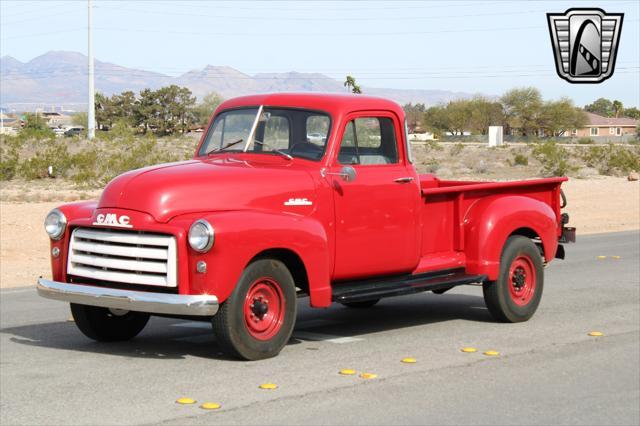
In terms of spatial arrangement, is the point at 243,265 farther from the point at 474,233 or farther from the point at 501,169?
the point at 501,169

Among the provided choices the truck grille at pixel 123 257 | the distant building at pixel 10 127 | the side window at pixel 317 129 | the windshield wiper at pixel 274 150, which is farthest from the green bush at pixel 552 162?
the truck grille at pixel 123 257

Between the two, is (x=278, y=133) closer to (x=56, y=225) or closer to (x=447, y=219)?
(x=447, y=219)

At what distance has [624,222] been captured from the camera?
86.1 feet

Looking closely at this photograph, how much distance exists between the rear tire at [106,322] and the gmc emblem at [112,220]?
1.05m

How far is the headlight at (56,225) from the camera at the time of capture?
8852 millimetres

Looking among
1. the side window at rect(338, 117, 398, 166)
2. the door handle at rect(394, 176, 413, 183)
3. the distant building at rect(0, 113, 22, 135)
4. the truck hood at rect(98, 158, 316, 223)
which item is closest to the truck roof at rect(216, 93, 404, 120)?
the side window at rect(338, 117, 398, 166)

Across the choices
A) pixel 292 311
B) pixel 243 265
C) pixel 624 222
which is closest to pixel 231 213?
pixel 243 265

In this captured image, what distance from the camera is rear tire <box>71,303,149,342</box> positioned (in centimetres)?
921

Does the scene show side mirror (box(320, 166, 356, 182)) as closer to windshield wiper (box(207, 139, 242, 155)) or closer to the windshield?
the windshield

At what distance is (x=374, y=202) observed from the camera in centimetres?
945

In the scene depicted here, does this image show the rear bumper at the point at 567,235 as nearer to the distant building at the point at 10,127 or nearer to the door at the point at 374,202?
the door at the point at 374,202

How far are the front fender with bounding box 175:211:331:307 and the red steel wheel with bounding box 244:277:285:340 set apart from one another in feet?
0.91

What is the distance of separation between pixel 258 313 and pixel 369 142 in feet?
7.07

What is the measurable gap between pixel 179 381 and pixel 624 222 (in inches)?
799
